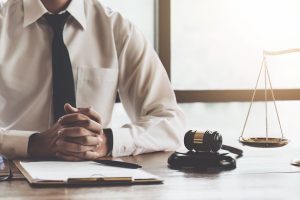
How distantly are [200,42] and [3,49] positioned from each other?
58.1 inches

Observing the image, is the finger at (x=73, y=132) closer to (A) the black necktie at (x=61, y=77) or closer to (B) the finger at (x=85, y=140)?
(B) the finger at (x=85, y=140)

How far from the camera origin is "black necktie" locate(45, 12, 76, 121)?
2.20 m

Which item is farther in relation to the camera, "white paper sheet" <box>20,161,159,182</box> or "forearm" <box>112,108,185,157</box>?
"forearm" <box>112,108,185,157</box>

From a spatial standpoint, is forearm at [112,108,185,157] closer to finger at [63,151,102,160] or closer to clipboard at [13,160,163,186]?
finger at [63,151,102,160]

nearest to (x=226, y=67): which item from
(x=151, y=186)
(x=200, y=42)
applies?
(x=200, y=42)

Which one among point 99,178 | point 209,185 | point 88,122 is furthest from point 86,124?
point 209,185

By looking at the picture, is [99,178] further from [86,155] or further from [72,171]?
[86,155]

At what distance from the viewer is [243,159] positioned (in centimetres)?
182

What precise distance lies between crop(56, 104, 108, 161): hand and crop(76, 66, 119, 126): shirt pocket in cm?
51

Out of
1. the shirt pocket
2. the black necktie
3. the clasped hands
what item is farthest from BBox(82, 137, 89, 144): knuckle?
the shirt pocket

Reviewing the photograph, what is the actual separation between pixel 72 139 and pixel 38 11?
70 cm

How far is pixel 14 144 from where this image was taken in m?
1.86

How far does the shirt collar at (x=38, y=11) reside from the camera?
2.28 m

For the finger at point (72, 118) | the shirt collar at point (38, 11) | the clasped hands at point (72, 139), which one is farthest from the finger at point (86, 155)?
the shirt collar at point (38, 11)
